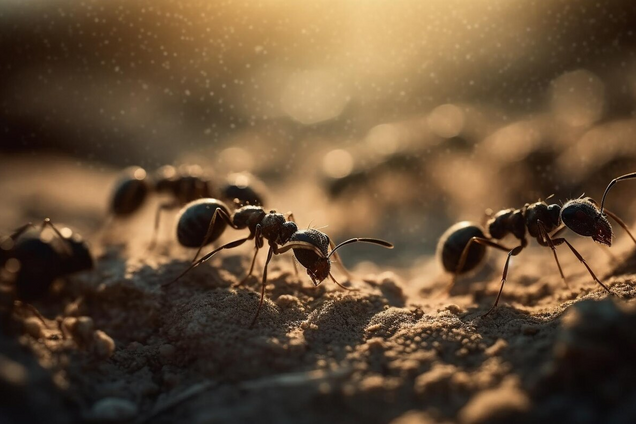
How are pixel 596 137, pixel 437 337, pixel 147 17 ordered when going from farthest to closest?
pixel 596 137 → pixel 147 17 → pixel 437 337

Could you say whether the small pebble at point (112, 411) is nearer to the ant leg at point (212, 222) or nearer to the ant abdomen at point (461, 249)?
the ant leg at point (212, 222)

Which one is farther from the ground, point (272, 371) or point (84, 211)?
point (84, 211)

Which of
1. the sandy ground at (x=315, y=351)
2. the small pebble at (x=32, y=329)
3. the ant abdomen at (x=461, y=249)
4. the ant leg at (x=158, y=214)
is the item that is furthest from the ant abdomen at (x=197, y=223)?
the ant abdomen at (x=461, y=249)

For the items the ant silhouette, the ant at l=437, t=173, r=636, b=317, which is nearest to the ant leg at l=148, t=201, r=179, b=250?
the ant silhouette

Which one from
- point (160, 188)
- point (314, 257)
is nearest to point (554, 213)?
point (314, 257)

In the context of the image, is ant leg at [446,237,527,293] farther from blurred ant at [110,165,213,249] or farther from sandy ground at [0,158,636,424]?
blurred ant at [110,165,213,249]

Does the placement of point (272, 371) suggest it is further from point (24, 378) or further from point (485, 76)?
point (485, 76)

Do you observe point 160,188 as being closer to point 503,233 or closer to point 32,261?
point 32,261

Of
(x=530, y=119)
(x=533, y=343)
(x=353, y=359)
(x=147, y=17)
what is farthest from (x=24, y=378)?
(x=530, y=119)
